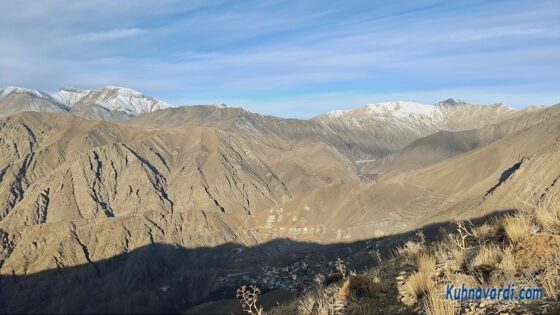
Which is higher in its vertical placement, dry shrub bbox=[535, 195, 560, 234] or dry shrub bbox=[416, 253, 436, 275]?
dry shrub bbox=[535, 195, 560, 234]

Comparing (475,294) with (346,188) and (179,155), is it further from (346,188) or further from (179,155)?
(179,155)

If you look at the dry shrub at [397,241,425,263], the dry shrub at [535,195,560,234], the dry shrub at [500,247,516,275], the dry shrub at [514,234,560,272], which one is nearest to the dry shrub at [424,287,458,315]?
the dry shrub at [500,247,516,275]

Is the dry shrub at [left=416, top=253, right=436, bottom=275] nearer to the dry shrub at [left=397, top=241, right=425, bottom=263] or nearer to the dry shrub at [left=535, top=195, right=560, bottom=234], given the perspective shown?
the dry shrub at [left=397, top=241, right=425, bottom=263]

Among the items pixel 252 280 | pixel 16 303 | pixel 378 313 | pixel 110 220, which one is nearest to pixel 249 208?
pixel 110 220

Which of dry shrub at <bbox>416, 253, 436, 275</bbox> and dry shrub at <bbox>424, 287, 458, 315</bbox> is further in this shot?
dry shrub at <bbox>416, 253, 436, 275</bbox>

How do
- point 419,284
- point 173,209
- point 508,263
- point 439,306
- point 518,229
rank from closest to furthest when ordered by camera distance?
1. point 439,306
2. point 508,263
3. point 419,284
4. point 518,229
5. point 173,209

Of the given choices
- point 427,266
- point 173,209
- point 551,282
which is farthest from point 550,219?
point 173,209

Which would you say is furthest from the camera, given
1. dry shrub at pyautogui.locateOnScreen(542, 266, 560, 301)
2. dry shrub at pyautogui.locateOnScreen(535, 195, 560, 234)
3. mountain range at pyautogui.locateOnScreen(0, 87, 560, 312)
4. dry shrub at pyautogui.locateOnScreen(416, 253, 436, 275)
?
mountain range at pyautogui.locateOnScreen(0, 87, 560, 312)

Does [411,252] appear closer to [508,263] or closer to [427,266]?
[427,266]
